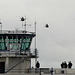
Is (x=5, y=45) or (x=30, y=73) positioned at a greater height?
(x=5, y=45)

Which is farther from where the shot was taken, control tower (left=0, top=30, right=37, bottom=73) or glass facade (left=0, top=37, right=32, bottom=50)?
glass facade (left=0, top=37, right=32, bottom=50)

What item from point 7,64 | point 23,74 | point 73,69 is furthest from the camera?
point 73,69

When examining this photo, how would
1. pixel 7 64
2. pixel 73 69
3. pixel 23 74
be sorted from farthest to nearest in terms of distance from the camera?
pixel 73 69 → pixel 7 64 → pixel 23 74

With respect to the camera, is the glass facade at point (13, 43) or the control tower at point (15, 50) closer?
the control tower at point (15, 50)

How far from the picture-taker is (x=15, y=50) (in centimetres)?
8062

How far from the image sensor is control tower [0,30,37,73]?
7962 centimetres

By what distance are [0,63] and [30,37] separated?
6.96 metres

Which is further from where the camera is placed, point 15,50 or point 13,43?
point 13,43

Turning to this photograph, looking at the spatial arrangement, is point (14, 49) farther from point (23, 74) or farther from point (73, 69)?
point (73, 69)

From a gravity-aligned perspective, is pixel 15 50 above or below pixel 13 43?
below

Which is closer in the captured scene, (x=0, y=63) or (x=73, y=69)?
(x=0, y=63)

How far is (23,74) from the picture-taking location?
73188 millimetres

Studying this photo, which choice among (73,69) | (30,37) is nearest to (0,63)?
(30,37)

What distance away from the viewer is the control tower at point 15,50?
79.6m
